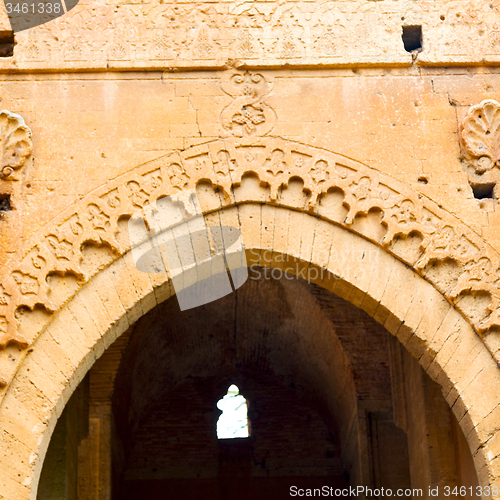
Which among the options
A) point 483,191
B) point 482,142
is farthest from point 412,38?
point 483,191

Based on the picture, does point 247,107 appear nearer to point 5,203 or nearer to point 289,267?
point 289,267

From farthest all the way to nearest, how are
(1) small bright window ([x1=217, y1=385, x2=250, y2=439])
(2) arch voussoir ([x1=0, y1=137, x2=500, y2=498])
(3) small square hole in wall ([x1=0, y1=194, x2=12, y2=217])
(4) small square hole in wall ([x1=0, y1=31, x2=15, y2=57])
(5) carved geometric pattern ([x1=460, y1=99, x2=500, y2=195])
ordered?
1. (1) small bright window ([x1=217, y1=385, x2=250, y2=439])
2. (4) small square hole in wall ([x1=0, y1=31, x2=15, y2=57])
3. (5) carved geometric pattern ([x1=460, y1=99, x2=500, y2=195])
4. (3) small square hole in wall ([x1=0, y1=194, x2=12, y2=217])
5. (2) arch voussoir ([x1=0, y1=137, x2=500, y2=498])

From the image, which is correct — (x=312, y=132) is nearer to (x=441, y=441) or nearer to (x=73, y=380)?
(x=73, y=380)

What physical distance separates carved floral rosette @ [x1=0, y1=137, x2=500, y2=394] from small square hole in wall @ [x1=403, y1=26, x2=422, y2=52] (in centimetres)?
119

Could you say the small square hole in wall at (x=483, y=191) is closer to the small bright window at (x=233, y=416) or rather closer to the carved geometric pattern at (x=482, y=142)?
the carved geometric pattern at (x=482, y=142)

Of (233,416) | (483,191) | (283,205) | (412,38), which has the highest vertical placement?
(412,38)

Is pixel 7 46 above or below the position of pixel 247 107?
above

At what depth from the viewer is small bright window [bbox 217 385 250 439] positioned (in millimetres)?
10508

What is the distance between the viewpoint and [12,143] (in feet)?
18.4

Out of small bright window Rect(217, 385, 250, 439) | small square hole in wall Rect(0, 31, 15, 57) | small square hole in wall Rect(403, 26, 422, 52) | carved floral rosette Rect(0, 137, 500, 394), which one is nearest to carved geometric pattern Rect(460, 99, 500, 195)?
carved floral rosette Rect(0, 137, 500, 394)

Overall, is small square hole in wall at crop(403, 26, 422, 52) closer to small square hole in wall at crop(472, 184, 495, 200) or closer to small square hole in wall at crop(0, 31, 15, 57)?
small square hole in wall at crop(472, 184, 495, 200)

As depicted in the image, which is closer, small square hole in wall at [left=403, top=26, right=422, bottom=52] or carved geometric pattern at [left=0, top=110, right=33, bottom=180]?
carved geometric pattern at [left=0, top=110, right=33, bottom=180]

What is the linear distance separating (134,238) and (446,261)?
6.89 feet

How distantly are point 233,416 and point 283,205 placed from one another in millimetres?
5772
